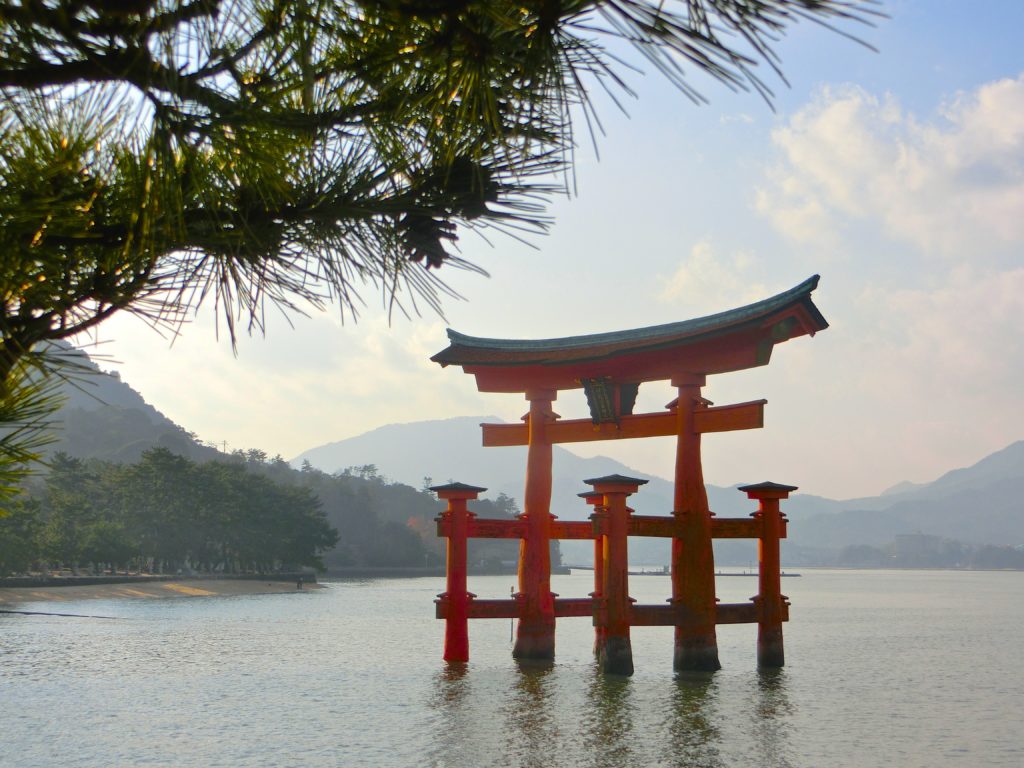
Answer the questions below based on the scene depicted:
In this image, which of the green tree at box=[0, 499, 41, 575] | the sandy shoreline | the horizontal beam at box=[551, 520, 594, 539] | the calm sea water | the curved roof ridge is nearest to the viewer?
the calm sea water

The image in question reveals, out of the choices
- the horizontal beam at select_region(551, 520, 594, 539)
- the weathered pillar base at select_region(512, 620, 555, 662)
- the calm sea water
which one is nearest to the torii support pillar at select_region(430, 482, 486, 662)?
the weathered pillar base at select_region(512, 620, 555, 662)

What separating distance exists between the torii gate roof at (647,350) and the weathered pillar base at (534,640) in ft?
13.1

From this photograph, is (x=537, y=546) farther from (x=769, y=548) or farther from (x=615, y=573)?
(x=769, y=548)

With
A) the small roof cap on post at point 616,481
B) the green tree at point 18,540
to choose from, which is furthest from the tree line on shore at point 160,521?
the small roof cap on post at point 616,481

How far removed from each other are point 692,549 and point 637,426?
83.9 inches

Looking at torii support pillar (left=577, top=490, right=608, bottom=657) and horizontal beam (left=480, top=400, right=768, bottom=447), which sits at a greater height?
horizontal beam (left=480, top=400, right=768, bottom=447)

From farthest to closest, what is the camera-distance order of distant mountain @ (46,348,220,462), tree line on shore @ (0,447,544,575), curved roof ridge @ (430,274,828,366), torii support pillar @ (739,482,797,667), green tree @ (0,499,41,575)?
distant mountain @ (46,348,220,462), tree line on shore @ (0,447,544,575), green tree @ (0,499,41,575), torii support pillar @ (739,482,797,667), curved roof ridge @ (430,274,828,366)

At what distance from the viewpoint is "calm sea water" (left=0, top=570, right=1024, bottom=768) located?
12688mm

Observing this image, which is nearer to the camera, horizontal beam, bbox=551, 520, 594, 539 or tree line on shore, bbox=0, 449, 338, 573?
horizontal beam, bbox=551, 520, 594, 539

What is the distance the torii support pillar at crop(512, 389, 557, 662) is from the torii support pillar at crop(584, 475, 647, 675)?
1335mm

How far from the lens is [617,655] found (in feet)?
50.9

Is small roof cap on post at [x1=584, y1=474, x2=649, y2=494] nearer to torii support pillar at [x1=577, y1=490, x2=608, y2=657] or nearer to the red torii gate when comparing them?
the red torii gate

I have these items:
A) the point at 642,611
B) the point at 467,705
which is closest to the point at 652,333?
the point at 642,611

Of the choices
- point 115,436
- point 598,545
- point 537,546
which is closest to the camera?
point 537,546
